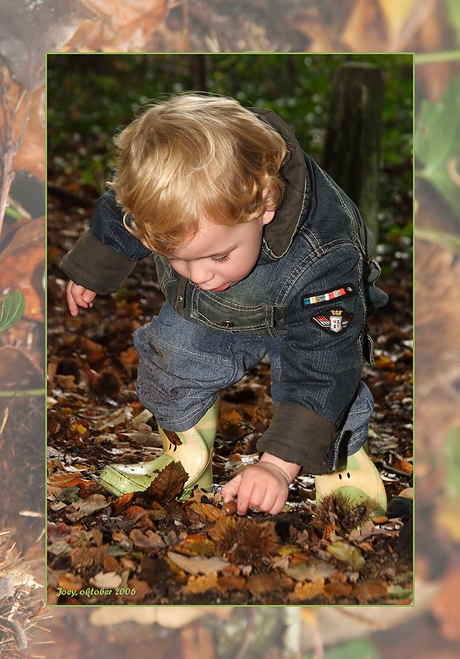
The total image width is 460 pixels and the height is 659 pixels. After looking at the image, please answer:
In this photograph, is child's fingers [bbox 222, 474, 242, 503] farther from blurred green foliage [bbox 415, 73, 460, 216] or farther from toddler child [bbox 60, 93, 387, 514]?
blurred green foliage [bbox 415, 73, 460, 216]

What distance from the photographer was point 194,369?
2.18 meters

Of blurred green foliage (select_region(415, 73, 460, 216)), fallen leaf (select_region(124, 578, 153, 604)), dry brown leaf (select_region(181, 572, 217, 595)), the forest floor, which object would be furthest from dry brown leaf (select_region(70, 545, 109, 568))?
blurred green foliage (select_region(415, 73, 460, 216))

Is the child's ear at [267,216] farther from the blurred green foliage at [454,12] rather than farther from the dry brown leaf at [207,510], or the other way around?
the dry brown leaf at [207,510]

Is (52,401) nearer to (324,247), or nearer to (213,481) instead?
(213,481)

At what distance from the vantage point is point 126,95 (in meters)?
7.38

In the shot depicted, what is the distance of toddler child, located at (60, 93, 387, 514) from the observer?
65.2 inches

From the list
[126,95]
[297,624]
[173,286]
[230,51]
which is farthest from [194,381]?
[126,95]

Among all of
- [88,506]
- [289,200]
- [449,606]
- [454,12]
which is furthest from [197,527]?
[454,12]

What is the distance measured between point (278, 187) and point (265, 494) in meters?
0.73

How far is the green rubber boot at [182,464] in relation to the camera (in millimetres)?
2205

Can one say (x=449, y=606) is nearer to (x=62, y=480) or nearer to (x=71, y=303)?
(x=62, y=480)

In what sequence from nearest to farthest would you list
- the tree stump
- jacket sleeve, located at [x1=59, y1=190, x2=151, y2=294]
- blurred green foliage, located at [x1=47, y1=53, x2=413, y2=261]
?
jacket sleeve, located at [x1=59, y1=190, x2=151, y2=294]
the tree stump
blurred green foliage, located at [x1=47, y1=53, x2=413, y2=261]

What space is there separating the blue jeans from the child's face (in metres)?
0.41

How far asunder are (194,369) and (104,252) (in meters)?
0.43
